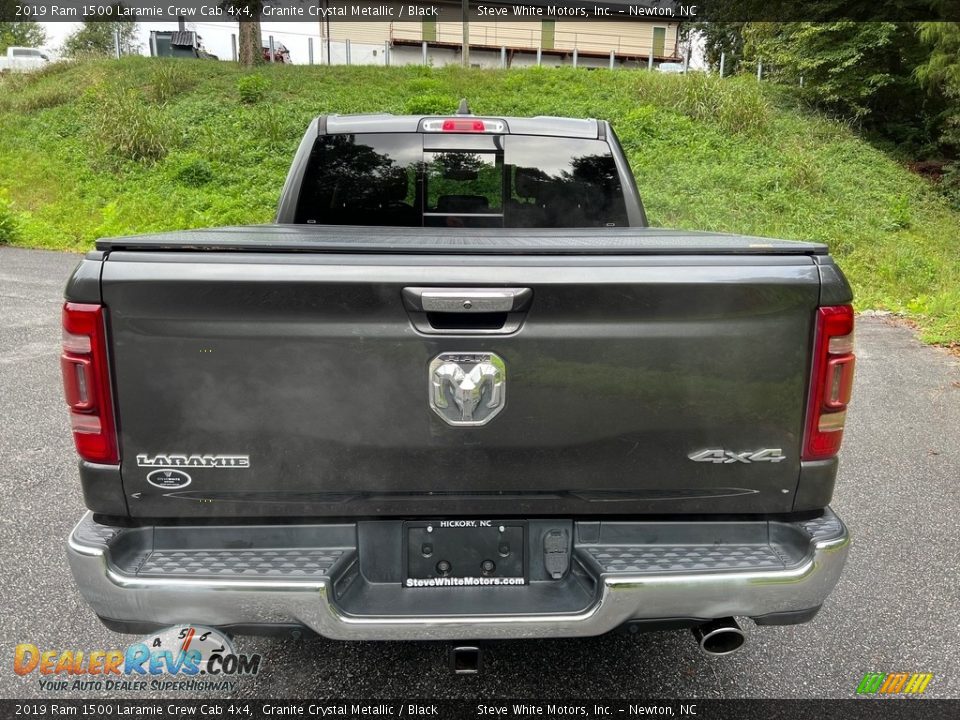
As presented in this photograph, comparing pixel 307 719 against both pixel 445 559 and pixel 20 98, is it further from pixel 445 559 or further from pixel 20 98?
pixel 20 98

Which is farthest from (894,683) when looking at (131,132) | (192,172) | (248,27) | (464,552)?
(248,27)

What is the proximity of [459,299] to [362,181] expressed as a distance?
2183mm

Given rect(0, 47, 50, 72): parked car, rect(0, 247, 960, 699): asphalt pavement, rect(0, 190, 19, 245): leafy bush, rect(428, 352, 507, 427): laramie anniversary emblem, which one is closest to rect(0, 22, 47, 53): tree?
rect(0, 47, 50, 72): parked car

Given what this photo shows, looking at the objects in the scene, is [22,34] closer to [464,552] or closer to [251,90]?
[251,90]

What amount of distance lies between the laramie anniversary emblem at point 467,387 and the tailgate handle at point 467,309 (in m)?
0.08

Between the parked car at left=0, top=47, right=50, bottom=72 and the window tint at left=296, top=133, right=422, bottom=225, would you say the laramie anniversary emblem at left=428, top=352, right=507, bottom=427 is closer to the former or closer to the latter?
the window tint at left=296, top=133, right=422, bottom=225

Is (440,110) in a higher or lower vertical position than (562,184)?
higher

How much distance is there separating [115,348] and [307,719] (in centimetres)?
147

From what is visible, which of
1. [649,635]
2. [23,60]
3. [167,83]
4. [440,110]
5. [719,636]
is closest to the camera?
[719,636]

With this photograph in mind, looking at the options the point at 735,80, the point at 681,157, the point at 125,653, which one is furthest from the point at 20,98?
the point at 125,653

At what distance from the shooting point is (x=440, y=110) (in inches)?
734

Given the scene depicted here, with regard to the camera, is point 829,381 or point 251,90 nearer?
point 829,381

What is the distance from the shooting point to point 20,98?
71.9ft

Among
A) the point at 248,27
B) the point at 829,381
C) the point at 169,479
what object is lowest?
the point at 169,479
